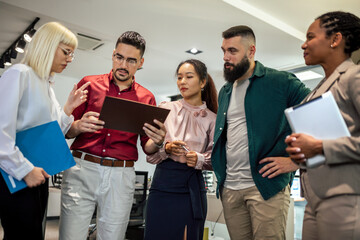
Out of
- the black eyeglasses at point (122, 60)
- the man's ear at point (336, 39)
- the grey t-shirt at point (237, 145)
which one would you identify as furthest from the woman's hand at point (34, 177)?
the man's ear at point (336, 39)

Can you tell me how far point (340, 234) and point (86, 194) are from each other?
126 cm

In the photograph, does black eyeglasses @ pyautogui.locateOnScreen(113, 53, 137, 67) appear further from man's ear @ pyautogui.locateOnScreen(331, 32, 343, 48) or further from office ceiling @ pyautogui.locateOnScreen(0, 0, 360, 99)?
office ceiling @ pyautogui.locateOnScreen(0, 0, 360, 99)

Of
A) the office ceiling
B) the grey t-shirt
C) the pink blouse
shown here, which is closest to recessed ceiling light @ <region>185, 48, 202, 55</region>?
the office ceiling

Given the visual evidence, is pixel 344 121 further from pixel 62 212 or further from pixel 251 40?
pixel 62 212

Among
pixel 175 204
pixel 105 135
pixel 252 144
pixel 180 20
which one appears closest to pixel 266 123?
pixel 252 144

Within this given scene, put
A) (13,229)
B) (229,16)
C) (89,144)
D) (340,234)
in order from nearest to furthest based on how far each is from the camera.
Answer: (340,234) < (13,229) < (89,144) < (229,16)

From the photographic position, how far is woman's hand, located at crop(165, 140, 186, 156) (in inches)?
71.9

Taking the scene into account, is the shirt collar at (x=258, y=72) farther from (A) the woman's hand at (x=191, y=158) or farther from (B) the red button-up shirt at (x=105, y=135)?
(B) the red button-up shirt at (x=105, y=135)

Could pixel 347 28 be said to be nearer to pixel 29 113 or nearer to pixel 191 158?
pixel 191 158

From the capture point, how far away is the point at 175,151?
72.9 inches

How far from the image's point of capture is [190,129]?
6.62 feet

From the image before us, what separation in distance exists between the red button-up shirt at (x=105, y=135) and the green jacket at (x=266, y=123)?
53 centimetres

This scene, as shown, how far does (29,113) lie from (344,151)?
4.24ft

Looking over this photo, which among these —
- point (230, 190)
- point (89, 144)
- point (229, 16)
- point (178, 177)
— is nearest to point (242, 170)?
point (230, 190)
